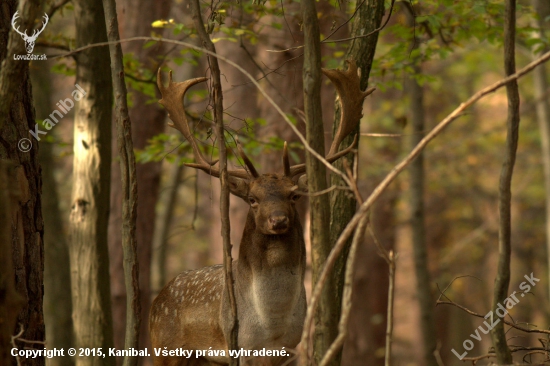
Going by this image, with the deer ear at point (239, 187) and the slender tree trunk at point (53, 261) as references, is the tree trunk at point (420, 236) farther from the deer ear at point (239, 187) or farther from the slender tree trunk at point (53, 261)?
the slender tree trunk at point (53, 261)

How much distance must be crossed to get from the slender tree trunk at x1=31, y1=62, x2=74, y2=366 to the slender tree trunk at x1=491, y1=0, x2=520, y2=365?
Answer: 7952 mm

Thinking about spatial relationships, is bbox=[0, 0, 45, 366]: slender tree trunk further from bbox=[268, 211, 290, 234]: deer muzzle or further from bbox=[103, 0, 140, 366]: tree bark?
bbox=[268, 211, 290, 234]: deer muzzle

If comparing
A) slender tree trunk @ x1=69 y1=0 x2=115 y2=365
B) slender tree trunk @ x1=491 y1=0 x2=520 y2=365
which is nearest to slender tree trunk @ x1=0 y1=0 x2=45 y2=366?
slender tree trunk @ x1=69 y1=0 x2=115 y2=365

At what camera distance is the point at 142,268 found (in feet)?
34.4

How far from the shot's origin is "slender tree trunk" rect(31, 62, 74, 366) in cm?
1067

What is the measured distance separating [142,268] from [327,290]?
6.86 meters

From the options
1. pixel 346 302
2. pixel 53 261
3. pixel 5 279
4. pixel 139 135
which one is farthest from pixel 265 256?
pixel 53 261

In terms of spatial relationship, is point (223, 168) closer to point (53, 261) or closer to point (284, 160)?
point (284, 160)

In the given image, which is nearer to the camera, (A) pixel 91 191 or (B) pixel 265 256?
(B) pixel 265 256

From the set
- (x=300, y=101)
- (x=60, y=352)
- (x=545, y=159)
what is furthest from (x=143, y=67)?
(x=545, y=159)

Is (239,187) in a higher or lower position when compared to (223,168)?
higher

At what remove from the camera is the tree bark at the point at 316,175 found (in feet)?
13.2

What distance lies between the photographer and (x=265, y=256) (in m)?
5.96

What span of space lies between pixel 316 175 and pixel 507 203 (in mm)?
1201
